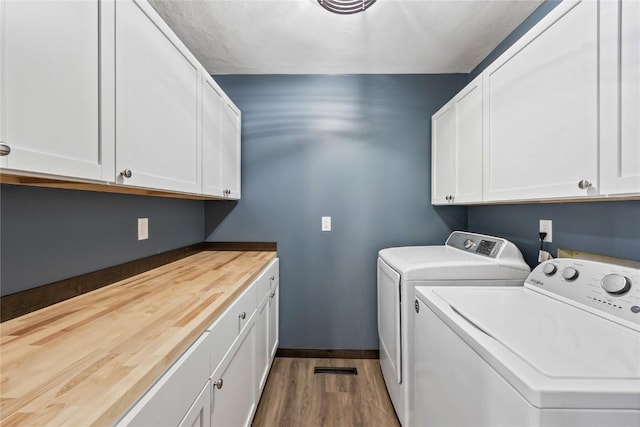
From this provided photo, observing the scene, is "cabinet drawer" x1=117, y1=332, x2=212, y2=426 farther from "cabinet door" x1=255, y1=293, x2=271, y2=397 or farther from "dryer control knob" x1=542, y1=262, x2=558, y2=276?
"dryer control knob" x1=542, y1=262, x2=558, y2=276

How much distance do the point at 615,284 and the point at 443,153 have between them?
136 centimetres

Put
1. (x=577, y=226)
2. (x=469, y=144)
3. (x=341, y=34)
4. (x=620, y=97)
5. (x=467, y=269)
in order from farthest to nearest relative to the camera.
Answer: (x=341, y=34) → (x=469, y=144) → (x=467, y=269) → (x=577, y=226) → (x=620, y=97)

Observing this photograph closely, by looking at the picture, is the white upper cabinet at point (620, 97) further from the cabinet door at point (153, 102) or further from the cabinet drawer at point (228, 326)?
the cabinet door at point (153, 102)

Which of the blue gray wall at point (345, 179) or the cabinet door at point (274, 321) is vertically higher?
the blue gray wall at point (345, 179)

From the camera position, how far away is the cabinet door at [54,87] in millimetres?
652

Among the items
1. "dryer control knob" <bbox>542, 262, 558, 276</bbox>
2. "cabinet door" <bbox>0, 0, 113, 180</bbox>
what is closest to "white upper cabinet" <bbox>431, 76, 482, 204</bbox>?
"dryer control knob" <bbox>542, 262, 558, 276</bbox>

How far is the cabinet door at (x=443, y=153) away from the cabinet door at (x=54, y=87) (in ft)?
6.39

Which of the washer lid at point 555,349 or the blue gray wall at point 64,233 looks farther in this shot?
the blue gray wall at point 64,233

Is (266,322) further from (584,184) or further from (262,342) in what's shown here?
(584,184)

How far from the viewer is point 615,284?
38.1 inches

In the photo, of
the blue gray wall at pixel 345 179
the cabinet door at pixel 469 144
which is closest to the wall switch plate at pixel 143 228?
the blue gray wall at pixel 345 179

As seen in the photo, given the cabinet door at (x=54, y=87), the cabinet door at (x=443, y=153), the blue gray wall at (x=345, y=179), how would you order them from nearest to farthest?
1. the cabinet door at (x=54, y=87)
2. the cabinet door at (x=443, y=153)
3. the blue gray wall at (x=345, y=179)

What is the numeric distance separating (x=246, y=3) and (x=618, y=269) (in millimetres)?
2139

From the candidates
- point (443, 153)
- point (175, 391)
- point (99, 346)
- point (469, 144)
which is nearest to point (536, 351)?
point (175, 391)
